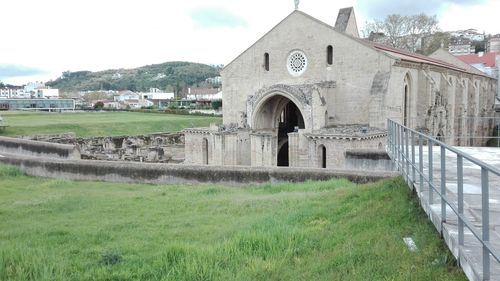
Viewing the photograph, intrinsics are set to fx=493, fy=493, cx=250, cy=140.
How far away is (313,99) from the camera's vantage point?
29.6 metres

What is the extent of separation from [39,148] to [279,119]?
59.7 feet

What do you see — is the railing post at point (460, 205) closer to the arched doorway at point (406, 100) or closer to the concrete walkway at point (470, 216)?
the concrete walkway at point (470, 216)

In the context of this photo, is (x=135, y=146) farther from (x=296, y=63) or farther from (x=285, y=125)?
(x=296, y=63)

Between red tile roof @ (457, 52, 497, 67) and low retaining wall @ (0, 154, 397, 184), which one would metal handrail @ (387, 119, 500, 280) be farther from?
red tile roof @ (457, 52, 497, 67)

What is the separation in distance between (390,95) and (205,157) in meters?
12.7

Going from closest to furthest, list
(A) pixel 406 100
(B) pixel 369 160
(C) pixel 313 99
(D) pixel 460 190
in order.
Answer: (D) pixel 460 190 → (B) pixel 369 160 → (C) pixel 313 99 → (A) pixel 406 100

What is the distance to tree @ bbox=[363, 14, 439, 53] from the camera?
6119 centimetres

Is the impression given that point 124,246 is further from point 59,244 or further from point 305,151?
point 305,151

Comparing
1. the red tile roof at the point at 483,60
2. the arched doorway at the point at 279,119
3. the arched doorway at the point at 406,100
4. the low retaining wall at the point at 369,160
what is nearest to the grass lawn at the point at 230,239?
the low retaining wall at the point at 369,160

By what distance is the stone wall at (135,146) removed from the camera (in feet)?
109

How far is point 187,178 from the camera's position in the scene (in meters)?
15.0

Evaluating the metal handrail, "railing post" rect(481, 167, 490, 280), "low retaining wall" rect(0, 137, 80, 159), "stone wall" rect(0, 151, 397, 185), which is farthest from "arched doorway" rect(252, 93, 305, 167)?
"railing post" rect(481, 167, 490, 280)

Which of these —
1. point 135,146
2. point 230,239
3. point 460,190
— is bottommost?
point 135,146

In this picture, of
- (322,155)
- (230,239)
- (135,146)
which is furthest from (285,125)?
(230,239)
